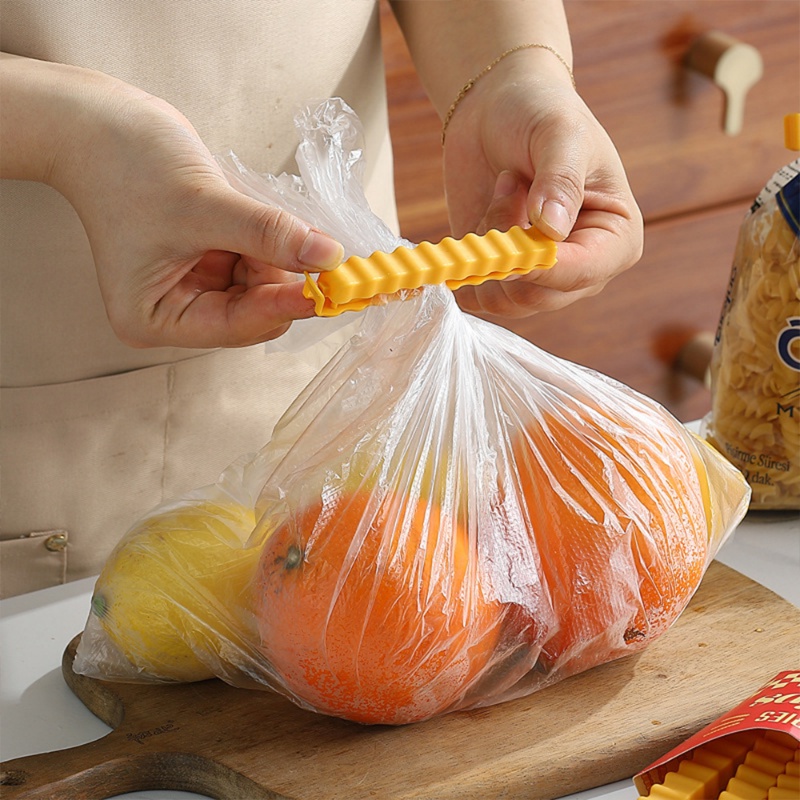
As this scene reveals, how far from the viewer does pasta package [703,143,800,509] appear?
2.22 feet

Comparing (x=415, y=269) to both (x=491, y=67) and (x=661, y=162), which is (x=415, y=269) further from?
(x=661, y=162)

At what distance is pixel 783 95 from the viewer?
5.35 ft

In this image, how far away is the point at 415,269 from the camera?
50cm

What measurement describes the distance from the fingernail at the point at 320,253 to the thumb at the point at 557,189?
0.38 ft

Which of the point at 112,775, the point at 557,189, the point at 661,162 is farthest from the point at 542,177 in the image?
the point at 661,162

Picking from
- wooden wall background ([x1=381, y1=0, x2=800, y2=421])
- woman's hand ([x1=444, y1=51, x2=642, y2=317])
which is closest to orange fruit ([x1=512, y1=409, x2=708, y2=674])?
woman's hand ([x1=444, y1=51, x2=642, y2=317])

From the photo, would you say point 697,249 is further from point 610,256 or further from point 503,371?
point 503,371

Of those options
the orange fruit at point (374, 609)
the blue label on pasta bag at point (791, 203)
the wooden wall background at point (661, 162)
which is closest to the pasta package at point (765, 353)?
the blue label on pasta bag at point (791, 203)

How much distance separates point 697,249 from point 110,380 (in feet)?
3.55

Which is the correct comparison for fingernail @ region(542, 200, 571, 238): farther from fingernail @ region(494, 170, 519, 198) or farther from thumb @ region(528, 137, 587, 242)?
fingernail @ region(494, 170, 519, 198)

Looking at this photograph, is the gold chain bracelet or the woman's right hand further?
the gold chain bracelet

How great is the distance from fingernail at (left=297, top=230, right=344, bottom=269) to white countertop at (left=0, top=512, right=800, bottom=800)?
0.83 feet

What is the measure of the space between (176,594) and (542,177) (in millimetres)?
296

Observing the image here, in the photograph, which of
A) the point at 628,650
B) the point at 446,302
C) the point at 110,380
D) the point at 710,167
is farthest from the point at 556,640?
the point at 710,167
